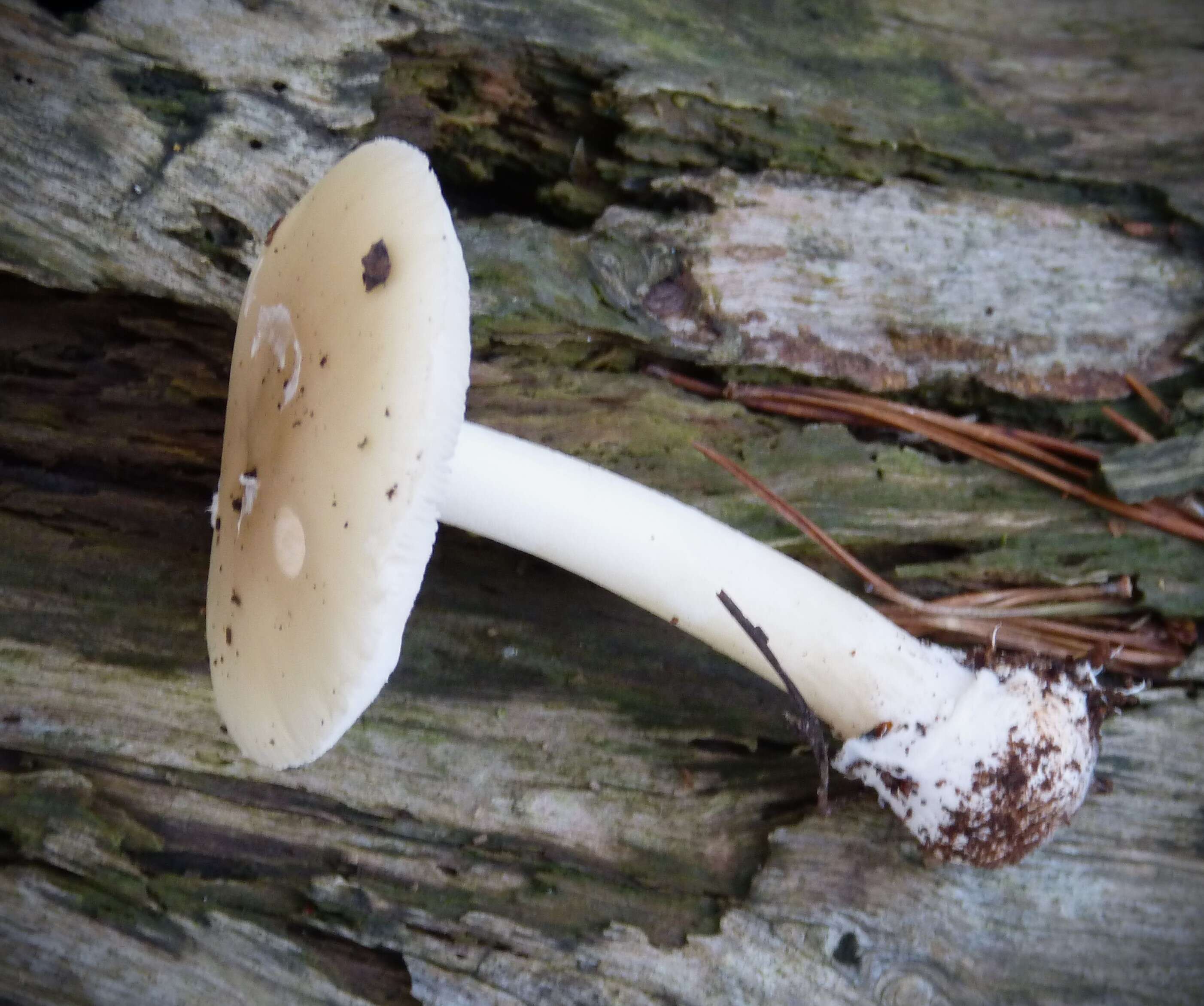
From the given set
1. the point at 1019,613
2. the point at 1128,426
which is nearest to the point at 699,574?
the point at 1019,613

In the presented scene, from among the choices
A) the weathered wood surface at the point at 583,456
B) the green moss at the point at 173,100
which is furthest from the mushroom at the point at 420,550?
the green moss at the point at 173,100

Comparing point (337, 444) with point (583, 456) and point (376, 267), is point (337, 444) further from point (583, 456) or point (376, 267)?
point (583, 456)

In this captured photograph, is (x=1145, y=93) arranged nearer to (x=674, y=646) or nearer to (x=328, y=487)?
(x=674, y=646)

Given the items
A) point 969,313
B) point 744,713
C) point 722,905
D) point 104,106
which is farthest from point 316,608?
point 969,313

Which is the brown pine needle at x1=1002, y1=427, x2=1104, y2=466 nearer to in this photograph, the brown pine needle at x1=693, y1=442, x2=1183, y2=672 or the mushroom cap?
the brown pine needle at x1=693, y1=442, x2=1183, y2=672

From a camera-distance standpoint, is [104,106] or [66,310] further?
[66,310]

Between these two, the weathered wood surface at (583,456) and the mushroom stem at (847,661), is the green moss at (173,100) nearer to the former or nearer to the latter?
the weathered wood surface at (583,456)

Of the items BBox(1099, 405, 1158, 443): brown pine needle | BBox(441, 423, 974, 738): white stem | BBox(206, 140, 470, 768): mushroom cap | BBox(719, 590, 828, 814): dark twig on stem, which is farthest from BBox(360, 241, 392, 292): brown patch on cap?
BBox(1099, 405, 1158, 443): brown pine needle
